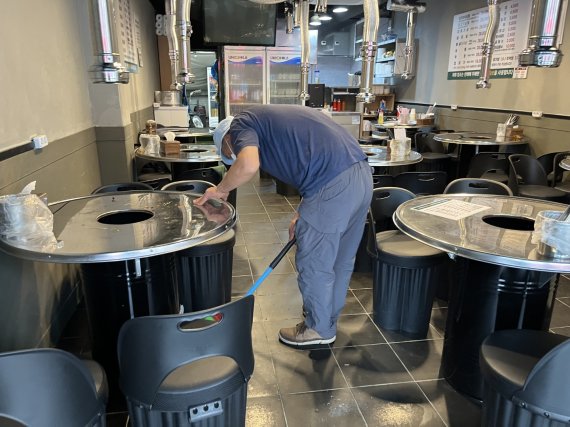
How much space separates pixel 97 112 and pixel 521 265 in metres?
3.66

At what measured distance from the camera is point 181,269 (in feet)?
8.59

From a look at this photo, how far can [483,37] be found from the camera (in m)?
6.18

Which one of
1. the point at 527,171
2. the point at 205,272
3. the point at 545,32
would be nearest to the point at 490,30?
the point at 527,171

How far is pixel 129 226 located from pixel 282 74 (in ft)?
23.0

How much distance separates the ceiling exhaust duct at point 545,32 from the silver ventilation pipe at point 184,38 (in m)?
2.09

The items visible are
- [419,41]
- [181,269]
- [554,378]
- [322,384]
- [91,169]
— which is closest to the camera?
[554,378]

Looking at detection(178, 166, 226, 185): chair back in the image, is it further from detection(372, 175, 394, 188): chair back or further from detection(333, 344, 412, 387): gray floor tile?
detection(333, 344, 412, 387): gray floor tile

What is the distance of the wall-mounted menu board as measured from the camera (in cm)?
555

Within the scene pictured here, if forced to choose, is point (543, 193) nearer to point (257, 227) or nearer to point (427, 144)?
point (427, 144)

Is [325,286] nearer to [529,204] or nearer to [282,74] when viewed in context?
[529,204]

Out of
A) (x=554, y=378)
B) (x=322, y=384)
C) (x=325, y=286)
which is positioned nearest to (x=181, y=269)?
(x=325, y=286)

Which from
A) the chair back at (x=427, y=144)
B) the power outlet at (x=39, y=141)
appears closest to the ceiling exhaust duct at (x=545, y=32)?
the power outlet at (x=39, y=141)

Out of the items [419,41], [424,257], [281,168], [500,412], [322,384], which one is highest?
[419,41]

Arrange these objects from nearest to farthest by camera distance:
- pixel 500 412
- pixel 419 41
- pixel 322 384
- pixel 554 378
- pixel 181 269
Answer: pixel 554 378, pixel 500 412, pixel 322 384, pixel 181 269, pixel 419 41
